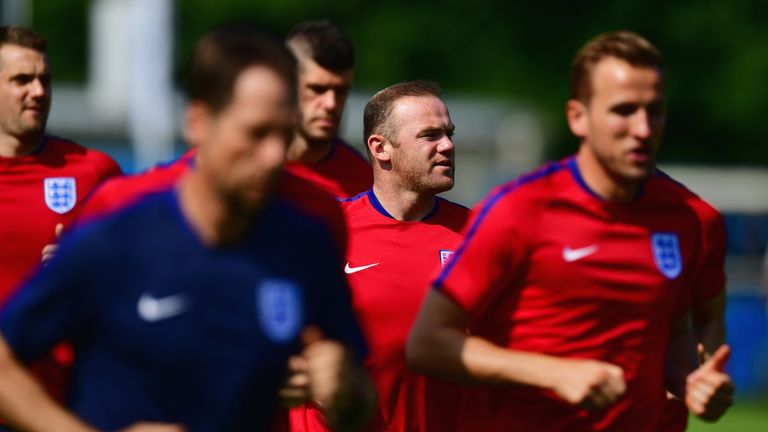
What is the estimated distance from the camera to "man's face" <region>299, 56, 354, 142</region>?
8.71 meters

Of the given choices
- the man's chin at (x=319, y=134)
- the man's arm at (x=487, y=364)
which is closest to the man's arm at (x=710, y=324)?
the man's arm at (x=487, y=364)

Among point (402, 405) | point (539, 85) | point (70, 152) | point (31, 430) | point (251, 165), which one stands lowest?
point (539, 85)

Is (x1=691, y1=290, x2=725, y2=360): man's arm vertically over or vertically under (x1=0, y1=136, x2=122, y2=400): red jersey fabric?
over

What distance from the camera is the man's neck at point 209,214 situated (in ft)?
15.0

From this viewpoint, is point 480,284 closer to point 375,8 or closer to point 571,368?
point 571,368

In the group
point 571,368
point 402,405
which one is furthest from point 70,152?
point 571,368

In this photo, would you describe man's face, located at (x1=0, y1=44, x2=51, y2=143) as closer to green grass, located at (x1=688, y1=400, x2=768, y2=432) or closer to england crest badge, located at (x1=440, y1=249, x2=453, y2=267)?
england crest badge, located at (x1=440, y1=249, x2=453, y2=267)

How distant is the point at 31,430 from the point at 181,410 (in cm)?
42

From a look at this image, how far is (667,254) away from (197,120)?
2.05 meters

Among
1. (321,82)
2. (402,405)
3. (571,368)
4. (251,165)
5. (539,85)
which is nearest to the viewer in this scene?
(251,165)

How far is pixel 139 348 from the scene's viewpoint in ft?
14.9

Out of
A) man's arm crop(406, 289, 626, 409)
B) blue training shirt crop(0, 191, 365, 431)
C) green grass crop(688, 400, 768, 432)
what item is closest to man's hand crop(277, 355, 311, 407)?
blue training shirt crop(0, 191, 365, 431)

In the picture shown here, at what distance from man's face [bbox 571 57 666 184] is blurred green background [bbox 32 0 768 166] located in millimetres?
33293

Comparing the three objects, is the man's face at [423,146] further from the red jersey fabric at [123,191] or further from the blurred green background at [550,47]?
the blurred green background at [550,47]
